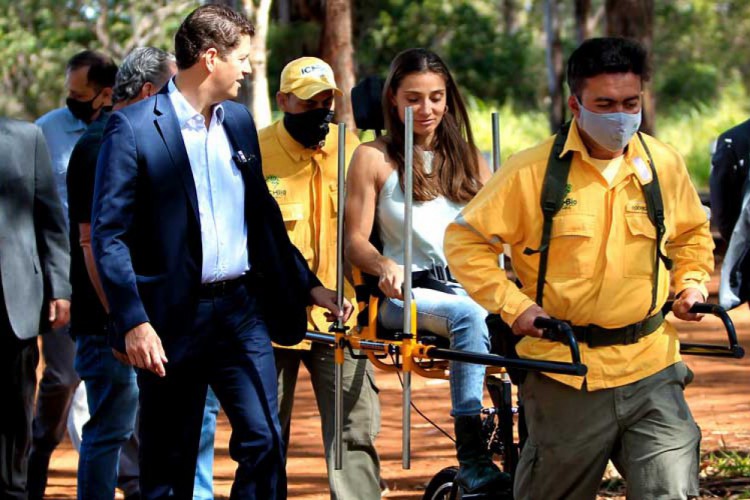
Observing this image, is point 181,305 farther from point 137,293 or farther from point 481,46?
point 481,46

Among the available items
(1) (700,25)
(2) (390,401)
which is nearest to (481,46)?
(1) (700,25)

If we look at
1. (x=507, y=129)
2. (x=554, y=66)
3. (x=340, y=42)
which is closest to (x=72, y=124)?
(x=340, y=42)

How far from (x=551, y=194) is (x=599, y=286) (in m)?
0.35

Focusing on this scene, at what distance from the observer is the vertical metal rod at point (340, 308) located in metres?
5.70

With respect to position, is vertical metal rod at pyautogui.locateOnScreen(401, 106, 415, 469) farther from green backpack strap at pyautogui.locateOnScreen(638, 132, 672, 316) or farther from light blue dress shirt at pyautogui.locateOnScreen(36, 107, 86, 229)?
light blue dress shirt at pyautogui.locateOnScreen(36, 107, 86, 229)

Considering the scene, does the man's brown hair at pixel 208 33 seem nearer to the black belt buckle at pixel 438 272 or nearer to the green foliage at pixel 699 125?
the black belt buckle at pixel 438 272

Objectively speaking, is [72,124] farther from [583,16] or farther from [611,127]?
[583,16]

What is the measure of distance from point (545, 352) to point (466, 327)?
31.7 inches

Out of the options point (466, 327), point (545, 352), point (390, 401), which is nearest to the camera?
point (545, 352)

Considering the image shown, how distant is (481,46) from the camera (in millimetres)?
35531

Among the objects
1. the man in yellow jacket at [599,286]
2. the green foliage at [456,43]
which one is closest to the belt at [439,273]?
the man in yellow jacket at [599,286]

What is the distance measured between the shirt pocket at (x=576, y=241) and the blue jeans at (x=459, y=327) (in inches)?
34.6

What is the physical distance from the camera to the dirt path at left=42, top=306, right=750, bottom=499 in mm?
8523

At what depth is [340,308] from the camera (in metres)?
5.71
